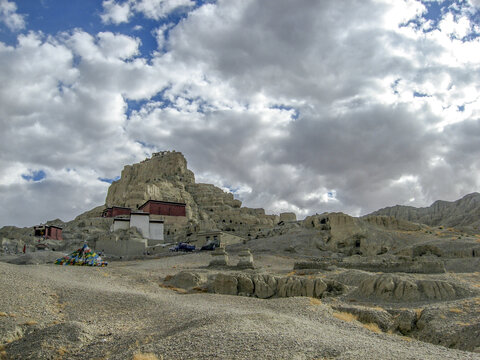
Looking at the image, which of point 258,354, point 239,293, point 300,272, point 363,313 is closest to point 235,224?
point 300,272

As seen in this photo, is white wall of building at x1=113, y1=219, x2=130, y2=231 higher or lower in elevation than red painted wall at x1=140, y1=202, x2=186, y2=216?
lower

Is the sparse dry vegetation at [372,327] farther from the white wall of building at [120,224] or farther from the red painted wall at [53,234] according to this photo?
the red painted wall at [53,234]

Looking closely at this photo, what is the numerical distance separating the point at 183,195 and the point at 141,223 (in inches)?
1552

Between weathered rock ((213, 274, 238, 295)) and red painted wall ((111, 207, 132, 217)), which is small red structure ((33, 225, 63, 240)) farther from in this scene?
weathered rock ((213, 274, 238, 295))

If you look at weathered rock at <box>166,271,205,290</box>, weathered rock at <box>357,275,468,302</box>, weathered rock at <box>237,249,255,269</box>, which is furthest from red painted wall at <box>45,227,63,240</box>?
weathered rock at <box>357,275,468,302</box>

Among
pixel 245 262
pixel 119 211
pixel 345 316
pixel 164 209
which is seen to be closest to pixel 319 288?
pixel 345 316

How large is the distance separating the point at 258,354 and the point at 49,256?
32.9 meters

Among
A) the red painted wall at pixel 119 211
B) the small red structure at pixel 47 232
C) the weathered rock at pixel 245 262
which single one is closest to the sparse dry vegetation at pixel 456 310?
the weathered rock at pixel 245 262

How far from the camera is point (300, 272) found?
26.0 metres

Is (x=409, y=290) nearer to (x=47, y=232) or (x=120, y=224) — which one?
(x=120, y=224)

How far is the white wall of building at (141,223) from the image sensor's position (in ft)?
204

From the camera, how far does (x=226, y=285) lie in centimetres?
1977

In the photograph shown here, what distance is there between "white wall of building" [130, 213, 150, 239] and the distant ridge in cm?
5882

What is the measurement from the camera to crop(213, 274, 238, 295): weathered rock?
64.3 ft
